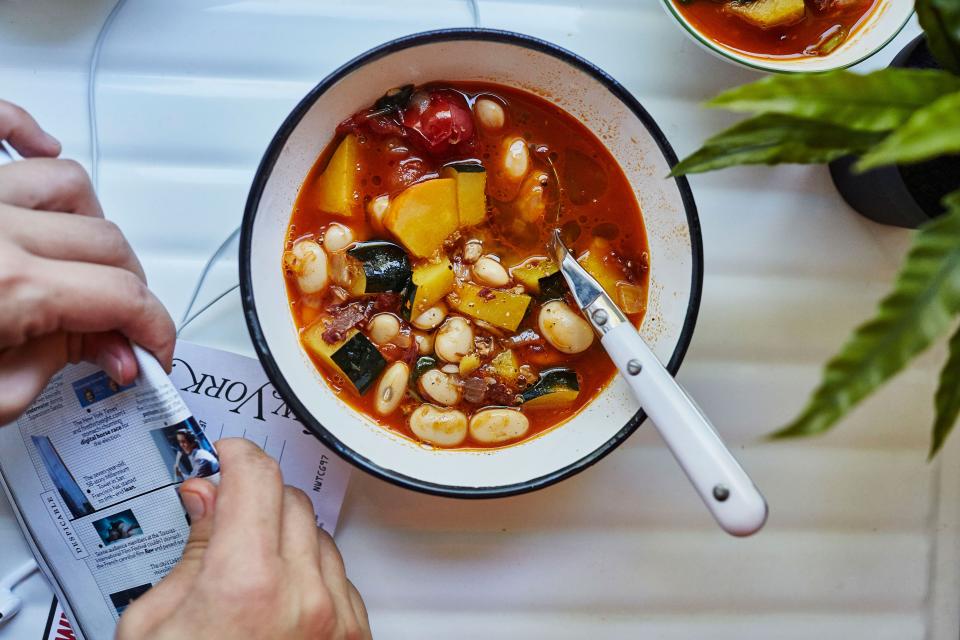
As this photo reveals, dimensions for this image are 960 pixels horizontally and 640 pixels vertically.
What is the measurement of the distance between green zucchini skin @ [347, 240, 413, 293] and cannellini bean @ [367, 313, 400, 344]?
4 cm

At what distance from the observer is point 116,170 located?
1.23 meters

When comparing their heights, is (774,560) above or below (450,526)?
below

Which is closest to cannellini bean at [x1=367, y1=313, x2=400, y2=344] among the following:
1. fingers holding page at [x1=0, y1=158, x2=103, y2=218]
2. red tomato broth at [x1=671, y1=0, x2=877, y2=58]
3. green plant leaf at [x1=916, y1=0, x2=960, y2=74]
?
fingers holding page at [x1=0, y1=158, x2=103, y2=218]

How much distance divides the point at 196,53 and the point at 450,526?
2.89 feet

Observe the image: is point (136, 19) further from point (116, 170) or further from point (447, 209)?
point (447, 209)

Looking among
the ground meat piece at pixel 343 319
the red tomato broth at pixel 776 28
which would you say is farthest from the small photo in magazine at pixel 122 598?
the red tomato broth at pixel 776 28

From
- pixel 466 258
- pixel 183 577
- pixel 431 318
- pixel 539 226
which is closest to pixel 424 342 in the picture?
pixel 431 318

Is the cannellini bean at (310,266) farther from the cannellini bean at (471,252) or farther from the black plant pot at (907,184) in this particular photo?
the black plant pot at (907,184)

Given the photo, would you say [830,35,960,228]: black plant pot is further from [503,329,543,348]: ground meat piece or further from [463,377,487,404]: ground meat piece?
[463,377,487,404]: ground meat piece

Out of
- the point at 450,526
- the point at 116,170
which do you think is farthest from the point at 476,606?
the point at 116,170

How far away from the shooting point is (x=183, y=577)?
1.00m

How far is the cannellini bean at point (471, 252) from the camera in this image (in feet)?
3.92

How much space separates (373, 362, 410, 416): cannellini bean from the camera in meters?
1.18

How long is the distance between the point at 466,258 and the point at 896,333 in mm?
683
